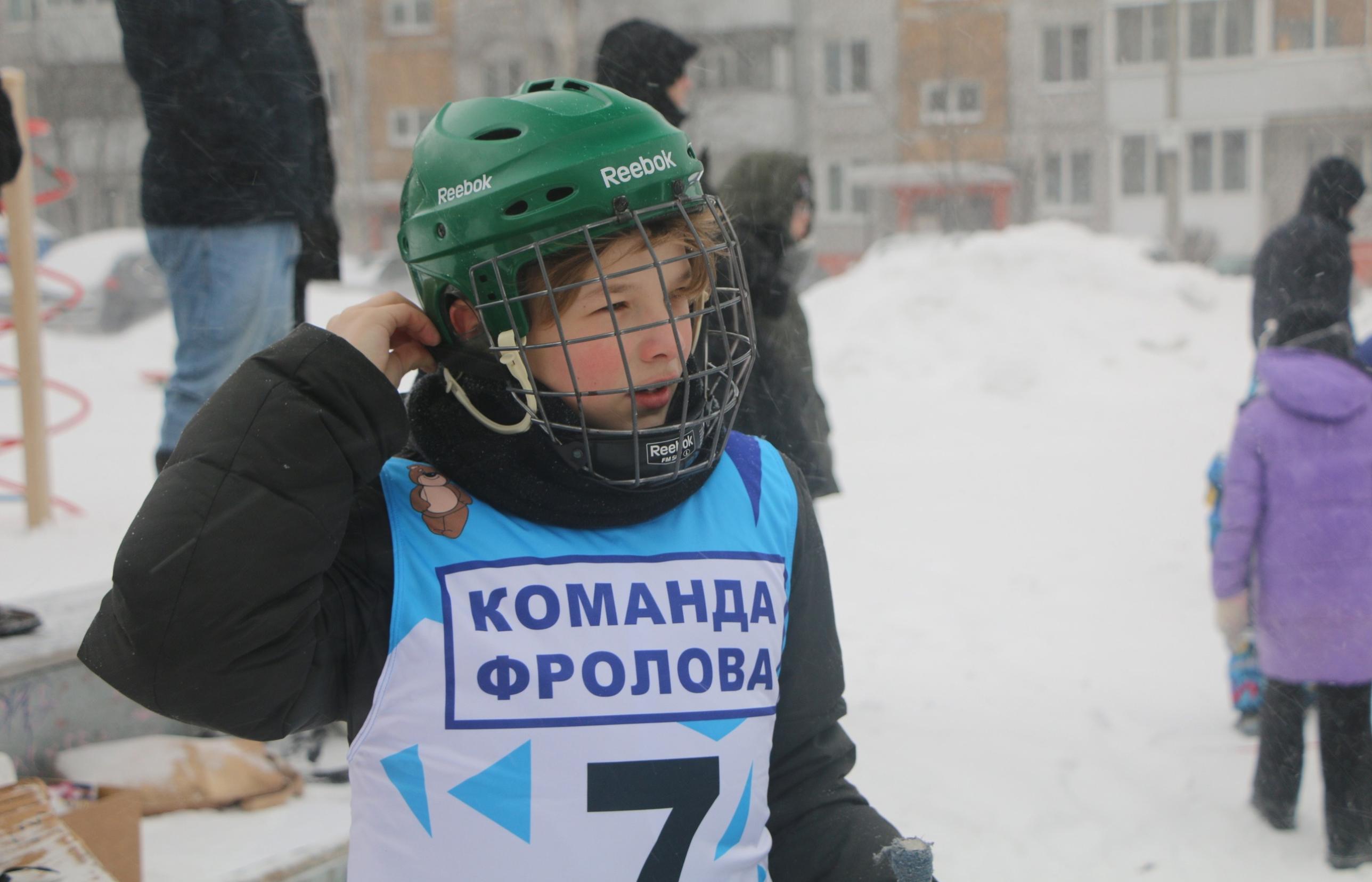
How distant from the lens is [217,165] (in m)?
3.36

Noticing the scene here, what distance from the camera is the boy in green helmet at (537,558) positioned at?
4.41ft

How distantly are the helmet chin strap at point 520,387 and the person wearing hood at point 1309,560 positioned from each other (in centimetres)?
305

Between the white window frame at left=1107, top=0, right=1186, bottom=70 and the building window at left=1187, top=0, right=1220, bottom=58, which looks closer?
the white window frame at left=1107, top=0, right=1186, bottom=70

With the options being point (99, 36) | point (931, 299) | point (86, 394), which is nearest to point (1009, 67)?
point (931, 299)

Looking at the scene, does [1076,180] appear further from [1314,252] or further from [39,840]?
[39,840]

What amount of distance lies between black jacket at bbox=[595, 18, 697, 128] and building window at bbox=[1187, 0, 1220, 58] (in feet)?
99.7

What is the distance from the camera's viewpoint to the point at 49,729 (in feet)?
9.38

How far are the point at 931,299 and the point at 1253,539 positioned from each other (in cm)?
1035

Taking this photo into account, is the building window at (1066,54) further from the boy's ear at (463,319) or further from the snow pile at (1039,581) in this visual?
the boy's ear at (463,319)

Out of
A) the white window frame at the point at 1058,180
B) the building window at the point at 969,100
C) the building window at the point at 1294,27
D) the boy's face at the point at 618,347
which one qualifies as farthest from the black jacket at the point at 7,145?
the building window at the point at 1294,27

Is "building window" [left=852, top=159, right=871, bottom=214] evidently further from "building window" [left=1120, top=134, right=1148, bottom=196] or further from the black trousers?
the black trousers

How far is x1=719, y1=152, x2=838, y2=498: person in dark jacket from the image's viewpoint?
345 centimetres

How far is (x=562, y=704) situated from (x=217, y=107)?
8.22 ft

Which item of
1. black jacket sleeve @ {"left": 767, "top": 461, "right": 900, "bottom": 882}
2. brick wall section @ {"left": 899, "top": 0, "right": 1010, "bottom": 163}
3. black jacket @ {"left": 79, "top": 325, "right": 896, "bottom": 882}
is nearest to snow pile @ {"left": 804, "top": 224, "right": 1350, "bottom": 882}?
black jacket sleeve @ {"left": 767, "top": 461, "right": 900, "bottom": 882}
